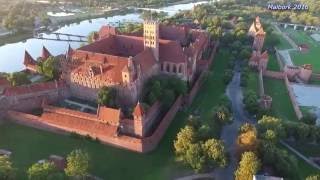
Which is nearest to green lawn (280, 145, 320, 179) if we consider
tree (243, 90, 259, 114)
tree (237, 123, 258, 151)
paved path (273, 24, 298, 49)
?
tree (237, 123, 258, 151)

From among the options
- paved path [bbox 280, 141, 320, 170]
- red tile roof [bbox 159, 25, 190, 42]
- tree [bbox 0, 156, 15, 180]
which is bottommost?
paved path [bbox 280, 141, 320, 170]

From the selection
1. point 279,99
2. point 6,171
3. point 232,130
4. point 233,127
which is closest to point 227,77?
point 279,99

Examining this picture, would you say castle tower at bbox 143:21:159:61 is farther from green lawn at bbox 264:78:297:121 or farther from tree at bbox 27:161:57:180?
tree at bbox 27:161:57:180

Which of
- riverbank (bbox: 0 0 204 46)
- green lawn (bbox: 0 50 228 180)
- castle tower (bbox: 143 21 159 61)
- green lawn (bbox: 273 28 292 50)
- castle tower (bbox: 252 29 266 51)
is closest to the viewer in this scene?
green lawn (bbox: 0 50 228 180)

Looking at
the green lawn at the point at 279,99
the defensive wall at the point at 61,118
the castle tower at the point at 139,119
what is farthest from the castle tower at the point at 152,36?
the green lawn at the point at 279,99

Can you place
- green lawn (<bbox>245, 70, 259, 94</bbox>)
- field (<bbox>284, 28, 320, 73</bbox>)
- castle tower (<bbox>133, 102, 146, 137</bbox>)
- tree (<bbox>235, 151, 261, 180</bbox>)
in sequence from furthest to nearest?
1. field (<bbox>284, 28, 320, 73</bbox>)
2. green lawn (<bbox>245, 70, 259, 94</bbox>)
3. castle tower (<bbox>133, 102, 146, 137</bbox>)
4. tree (<bbox>235, 151, 261, 180</bbox>)

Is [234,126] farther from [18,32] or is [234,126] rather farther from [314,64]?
[18,32]
